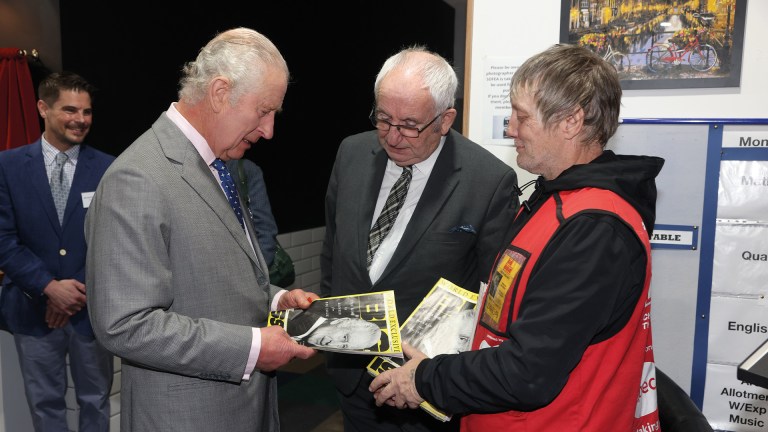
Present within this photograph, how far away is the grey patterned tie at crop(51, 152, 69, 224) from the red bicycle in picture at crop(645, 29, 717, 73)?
3083mm

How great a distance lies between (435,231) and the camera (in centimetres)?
186

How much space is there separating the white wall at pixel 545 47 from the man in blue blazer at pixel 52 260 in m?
2.18

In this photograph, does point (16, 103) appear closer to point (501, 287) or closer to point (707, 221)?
point (501, 287)

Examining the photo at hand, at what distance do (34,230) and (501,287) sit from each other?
2774mm

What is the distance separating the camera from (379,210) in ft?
6.59

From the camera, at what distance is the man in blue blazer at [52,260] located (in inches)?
118

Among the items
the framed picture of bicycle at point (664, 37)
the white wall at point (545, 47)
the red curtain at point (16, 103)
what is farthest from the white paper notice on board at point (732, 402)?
the red curtain at point (16, 103)

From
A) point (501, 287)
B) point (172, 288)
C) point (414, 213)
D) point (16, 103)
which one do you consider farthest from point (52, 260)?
point (501, 287)

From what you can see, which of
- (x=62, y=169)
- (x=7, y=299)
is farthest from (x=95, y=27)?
(x=7, y=299)

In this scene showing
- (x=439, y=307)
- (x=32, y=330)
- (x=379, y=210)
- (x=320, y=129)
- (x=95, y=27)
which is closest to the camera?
(x=439, y=307)

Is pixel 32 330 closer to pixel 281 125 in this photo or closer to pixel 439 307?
pixel 439 307

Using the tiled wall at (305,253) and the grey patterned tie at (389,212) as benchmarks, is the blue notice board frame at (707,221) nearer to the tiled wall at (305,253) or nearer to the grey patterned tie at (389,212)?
the grey patterned tie at (389,212)

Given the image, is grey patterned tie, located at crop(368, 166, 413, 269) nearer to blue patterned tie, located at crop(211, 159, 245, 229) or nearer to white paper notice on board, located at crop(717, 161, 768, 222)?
blue patterned tie, located at crop(211, 159, 245, 229)

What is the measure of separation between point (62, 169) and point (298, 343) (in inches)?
94.0
